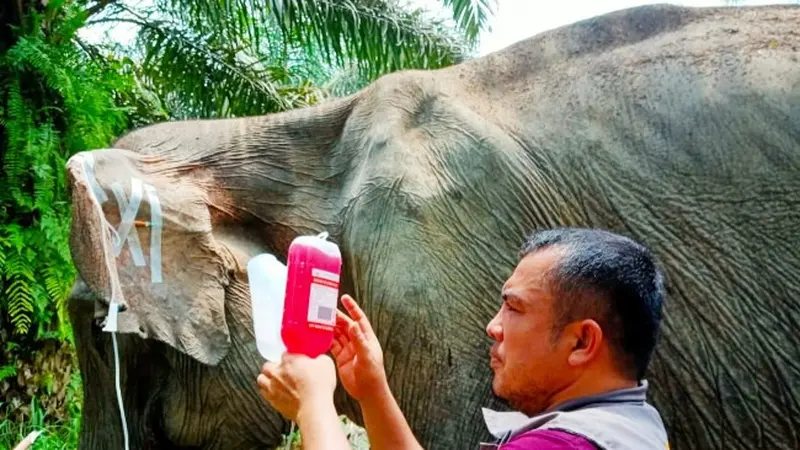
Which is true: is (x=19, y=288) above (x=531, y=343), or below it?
below

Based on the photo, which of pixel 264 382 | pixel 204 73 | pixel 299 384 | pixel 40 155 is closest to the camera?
pixel 299 384

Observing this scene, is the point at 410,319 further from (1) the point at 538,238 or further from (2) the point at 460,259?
(1) the point at 538,238

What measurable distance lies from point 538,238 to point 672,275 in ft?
4.43

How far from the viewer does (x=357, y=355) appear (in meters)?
2.27

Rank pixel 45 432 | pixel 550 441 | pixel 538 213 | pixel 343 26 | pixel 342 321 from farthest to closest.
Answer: pixel 343 26 → pixel 45 432 → pixel 538 213 → pixel 342 321 → pixel 550 441

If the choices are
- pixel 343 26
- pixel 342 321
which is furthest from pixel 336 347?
pixel 343 26

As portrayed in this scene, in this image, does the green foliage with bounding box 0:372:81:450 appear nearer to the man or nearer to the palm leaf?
the palm leaf

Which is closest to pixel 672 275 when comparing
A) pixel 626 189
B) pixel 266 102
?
pixel 626 189

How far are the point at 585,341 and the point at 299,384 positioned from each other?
594mm

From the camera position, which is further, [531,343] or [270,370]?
[270,370]

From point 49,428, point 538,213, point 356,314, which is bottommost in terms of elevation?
point 49,428

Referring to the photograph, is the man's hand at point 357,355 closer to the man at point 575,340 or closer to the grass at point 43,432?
the man at point 575,340

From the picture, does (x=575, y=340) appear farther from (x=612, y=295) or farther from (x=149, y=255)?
(x=149, y=255)

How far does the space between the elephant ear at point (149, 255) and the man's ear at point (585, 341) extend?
A: 183 cm
